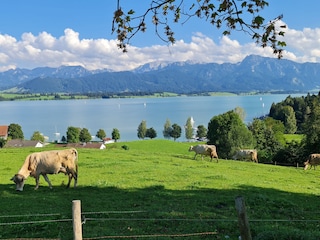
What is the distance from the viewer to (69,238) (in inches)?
335

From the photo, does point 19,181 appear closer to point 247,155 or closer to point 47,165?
point 47,165

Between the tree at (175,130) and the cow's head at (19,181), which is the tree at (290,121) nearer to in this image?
the tree at (175,130)

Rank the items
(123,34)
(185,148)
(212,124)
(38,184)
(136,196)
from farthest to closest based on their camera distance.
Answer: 1. (185,148)
2. (212,124)
3. (38,184)
4. (136,196)
5. (123,34)

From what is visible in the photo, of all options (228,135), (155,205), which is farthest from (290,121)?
(155,205)

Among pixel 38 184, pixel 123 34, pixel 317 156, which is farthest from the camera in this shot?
pixel 317 156

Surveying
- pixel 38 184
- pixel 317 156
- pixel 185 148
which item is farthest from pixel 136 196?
pixel 185 148

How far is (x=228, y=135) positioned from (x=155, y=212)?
43.7 meters

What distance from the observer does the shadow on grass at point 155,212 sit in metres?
9.18

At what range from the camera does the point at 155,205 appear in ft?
40.4

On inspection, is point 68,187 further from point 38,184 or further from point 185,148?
point 185,148

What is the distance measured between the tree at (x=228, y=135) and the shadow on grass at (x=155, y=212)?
36302 millimetres

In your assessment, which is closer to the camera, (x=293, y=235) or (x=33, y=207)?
(x=293, y=235)

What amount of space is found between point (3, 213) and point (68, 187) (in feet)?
14.2

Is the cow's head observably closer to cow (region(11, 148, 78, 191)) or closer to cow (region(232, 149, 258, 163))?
cow (region(11, 148, 78, 191))
